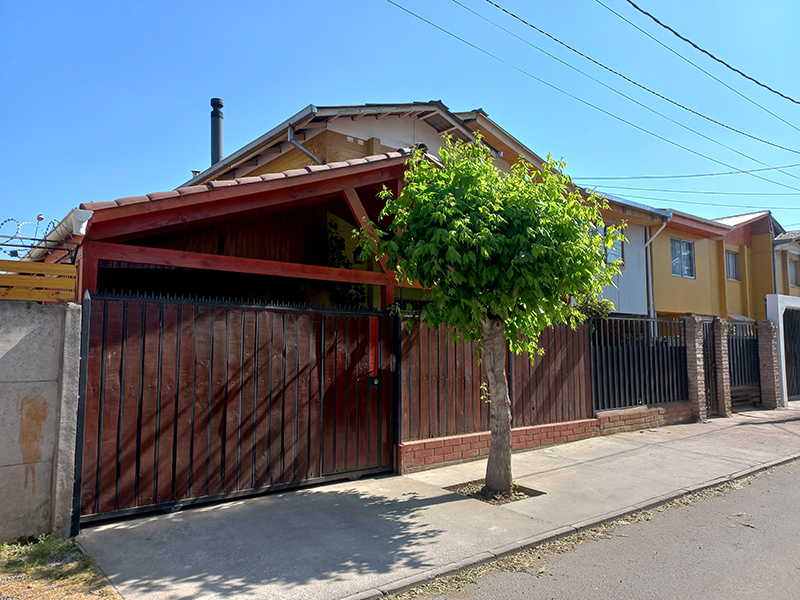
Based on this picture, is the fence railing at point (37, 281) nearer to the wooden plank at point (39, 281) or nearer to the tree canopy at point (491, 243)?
the wooden plank at point (39, 281)

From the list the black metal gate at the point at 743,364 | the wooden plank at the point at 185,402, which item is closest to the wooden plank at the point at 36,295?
the wooden plank at the point at 185,402

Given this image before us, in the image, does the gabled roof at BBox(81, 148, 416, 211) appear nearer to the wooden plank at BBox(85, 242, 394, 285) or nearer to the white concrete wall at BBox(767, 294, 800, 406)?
the wooden plank at BBox(85, 242, 394, 285)

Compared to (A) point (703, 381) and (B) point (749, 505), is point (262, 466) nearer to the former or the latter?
(B) point (749, 505)

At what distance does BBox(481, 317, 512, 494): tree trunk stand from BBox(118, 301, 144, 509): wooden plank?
3.73 m

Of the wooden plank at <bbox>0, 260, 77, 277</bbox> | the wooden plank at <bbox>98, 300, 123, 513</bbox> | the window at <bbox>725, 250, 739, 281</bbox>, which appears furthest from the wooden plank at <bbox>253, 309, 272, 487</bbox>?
the window at <bbox>725, 250, 739, 281</bbox>

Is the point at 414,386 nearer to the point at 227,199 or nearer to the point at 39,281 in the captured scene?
the point at 227,199

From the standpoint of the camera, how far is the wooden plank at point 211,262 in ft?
19.1

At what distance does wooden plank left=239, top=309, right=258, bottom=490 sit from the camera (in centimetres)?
624

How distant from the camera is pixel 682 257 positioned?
19078 millimetres

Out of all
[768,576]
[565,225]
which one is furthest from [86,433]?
[768,576]

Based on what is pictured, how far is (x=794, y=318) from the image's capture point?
16500 millimetres

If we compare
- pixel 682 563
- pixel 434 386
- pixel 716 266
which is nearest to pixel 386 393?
pixel 434 386

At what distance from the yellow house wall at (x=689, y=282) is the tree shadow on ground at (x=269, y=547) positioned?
1422 centimetres

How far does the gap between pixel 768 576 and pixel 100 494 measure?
5709mm
